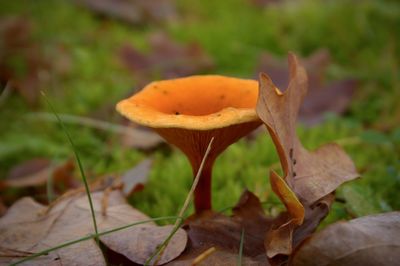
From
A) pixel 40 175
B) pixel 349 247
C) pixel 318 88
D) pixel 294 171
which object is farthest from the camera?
pixel 318 88

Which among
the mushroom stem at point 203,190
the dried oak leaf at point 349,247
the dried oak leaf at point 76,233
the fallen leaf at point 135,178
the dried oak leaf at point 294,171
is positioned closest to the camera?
the dried oak leaf at point 349,247

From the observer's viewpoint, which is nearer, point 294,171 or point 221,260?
point 221,260

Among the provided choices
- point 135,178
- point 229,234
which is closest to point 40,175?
point 135,178

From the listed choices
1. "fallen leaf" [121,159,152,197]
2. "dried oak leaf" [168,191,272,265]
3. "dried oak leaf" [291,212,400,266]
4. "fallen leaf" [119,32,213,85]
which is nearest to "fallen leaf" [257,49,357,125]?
"fallen leaf" [119,32,213,85]

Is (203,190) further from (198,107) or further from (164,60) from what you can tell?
(164,60)

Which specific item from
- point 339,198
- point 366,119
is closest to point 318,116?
point 366,119

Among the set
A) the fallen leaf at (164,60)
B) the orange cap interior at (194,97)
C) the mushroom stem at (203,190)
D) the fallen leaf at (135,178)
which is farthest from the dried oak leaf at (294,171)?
the fallen leaf at (164,60)

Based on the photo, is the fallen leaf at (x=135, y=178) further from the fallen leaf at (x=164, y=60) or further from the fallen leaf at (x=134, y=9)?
the fallen leaf at (x=134, y=9)
